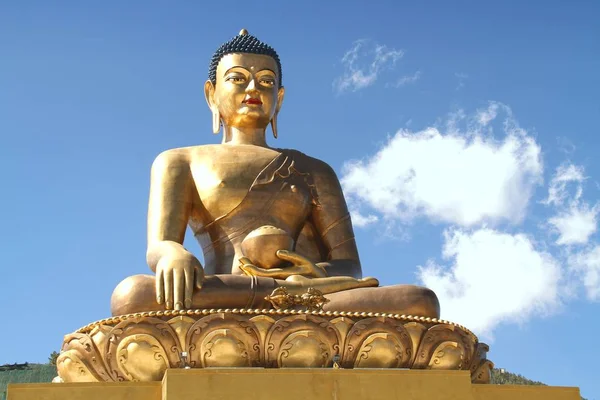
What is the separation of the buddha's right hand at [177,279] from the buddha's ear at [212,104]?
92.5 inches

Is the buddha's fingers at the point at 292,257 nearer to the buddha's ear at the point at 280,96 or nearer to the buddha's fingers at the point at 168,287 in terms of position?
the buddha's fingers at the point at 168,287

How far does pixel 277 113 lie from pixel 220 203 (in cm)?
151

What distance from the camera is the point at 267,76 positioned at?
7730 millimetres

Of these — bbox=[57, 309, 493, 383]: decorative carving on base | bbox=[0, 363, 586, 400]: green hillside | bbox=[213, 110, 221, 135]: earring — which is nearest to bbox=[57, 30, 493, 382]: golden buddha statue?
bbox=[57, 309, 493, 383]: decorative carving on base

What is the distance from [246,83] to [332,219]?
4.78 ft

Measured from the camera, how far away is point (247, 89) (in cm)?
767

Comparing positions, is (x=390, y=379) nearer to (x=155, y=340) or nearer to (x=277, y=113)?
(x=155, y=340)

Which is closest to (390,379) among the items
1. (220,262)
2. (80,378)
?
(80,378)

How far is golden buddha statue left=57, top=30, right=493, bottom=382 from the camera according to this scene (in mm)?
5230

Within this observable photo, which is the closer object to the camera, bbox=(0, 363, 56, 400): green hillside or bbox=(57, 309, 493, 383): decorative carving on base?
bbox=(57, 309, 493, 383): decorative carving on base

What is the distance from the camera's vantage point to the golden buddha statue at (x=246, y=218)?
5.78 m

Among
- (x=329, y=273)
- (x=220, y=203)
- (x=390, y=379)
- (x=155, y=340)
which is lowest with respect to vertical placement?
(x=390, y=379)

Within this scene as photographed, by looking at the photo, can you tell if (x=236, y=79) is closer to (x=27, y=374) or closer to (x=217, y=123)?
(x=217, y=123)

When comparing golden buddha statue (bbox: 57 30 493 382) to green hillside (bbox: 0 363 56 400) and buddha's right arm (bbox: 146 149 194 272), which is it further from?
green hillside (bbox: 0 363 56 400)
